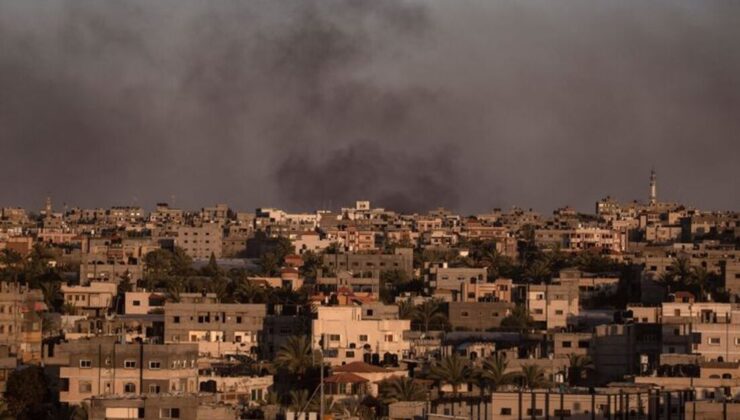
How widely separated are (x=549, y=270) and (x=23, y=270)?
73.5 feet

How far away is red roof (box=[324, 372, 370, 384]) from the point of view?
61156mm

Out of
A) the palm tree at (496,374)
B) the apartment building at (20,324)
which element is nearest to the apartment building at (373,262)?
the apartment building at (20,324)

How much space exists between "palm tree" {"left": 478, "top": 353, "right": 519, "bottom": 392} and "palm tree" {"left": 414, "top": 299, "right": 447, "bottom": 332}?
19739 millimetres

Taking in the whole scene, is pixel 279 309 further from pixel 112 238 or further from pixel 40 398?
pixel 112 238

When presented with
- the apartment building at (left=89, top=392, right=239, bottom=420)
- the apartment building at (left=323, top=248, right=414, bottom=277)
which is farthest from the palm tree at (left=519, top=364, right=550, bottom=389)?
the apartment building at (left=323, top=248, right=414, bottom=277)

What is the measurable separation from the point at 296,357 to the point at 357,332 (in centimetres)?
734

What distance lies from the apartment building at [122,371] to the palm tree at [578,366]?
1201 centimetres

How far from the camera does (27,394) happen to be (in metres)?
59.2

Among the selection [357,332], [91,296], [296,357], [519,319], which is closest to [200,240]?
[91,296]

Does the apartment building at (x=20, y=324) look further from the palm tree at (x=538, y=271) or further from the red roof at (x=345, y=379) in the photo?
the palm tree at (x=538, y=271)

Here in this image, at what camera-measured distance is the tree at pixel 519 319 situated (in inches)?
3324

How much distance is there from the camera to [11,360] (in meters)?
65.1

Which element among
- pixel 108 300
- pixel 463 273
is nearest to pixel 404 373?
pixel 108 300

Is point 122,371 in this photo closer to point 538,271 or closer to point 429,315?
point 429,315
